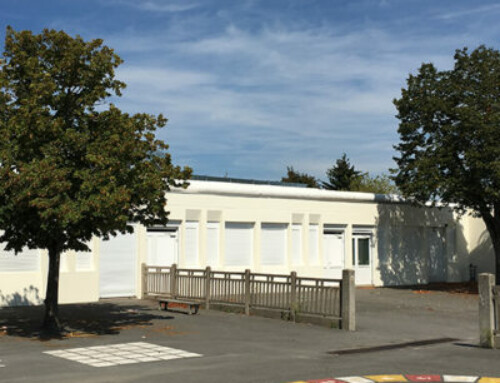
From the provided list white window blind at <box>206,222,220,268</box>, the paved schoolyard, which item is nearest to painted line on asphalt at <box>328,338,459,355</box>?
the paved schoolyard

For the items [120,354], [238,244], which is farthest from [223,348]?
[238,244]

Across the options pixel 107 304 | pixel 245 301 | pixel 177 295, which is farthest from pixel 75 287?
pixel 245 301

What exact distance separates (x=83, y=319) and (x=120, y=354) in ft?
19.7

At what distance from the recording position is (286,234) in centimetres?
2948

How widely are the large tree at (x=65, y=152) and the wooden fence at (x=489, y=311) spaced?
707 cm

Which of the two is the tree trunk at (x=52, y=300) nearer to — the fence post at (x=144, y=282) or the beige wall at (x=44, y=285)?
the beige wall at (x=44, y=285)

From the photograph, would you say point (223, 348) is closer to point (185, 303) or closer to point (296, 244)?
point (185, 303)

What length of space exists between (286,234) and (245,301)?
10.2m

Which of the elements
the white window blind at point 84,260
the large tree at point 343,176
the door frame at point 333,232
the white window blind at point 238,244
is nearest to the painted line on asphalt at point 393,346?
the white window blind at point 84,260

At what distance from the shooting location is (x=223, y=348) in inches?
523

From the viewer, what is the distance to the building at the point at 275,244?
23.4m

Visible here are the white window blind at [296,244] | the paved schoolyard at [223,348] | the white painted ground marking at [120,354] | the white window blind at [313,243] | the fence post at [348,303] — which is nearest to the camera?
the paved schoolyard at [223,348]

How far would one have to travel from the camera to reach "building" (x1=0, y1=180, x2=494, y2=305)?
76.8 feet

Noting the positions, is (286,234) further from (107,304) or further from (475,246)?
(475,246)
